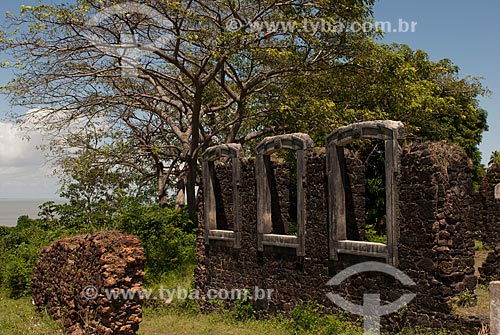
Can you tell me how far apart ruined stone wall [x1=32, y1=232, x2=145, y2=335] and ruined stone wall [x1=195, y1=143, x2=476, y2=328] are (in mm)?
3567

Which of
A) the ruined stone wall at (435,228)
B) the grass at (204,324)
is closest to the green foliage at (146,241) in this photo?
the grass at (204,324)

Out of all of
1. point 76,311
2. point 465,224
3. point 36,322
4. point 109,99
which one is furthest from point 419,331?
A: point 109,99

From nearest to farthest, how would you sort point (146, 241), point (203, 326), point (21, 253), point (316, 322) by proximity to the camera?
1. point (316, 322)
2. point (203, 326)
3. point (146, 241)
4. point (21, 253)

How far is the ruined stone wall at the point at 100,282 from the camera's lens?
10375 millimetres

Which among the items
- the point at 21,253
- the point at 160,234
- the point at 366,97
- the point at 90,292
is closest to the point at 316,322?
the point at 90,292

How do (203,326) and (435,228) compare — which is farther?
(203,326)

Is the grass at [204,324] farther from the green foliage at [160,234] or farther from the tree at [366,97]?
the tree at [366,97]

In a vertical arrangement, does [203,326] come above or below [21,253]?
below

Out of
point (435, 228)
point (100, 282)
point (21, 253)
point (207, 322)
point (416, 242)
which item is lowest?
point (207, 322)

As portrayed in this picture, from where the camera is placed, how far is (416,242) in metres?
10.0

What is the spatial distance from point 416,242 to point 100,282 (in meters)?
5.54

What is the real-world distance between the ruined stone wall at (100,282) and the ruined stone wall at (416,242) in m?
3.57

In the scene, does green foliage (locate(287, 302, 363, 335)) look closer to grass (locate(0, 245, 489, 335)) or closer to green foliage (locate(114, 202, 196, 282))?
grass (locate(0, 245, 489, 335))

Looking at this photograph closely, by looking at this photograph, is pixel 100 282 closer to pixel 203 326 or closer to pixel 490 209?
pixel 203 326
